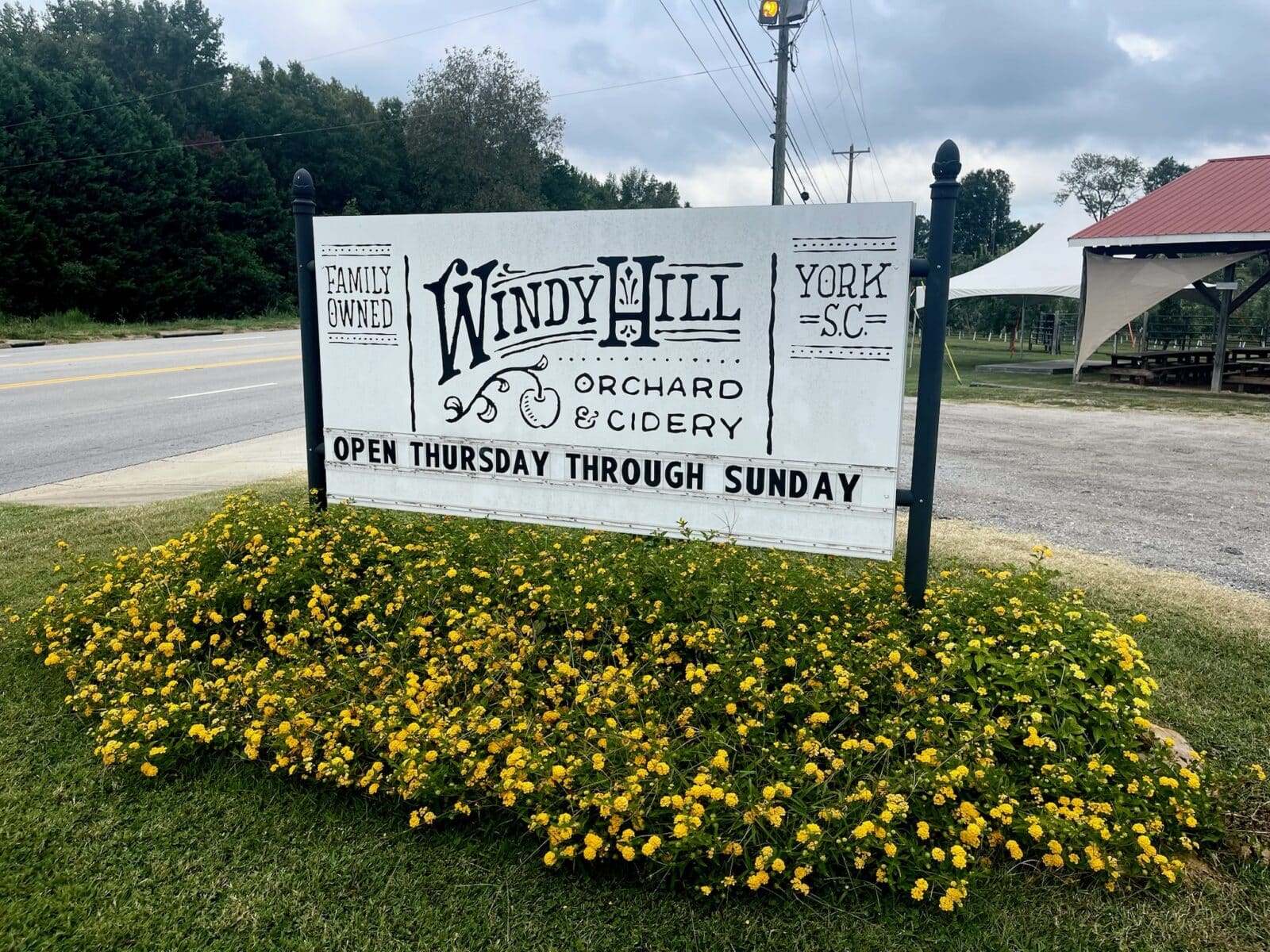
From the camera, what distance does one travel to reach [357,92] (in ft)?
175

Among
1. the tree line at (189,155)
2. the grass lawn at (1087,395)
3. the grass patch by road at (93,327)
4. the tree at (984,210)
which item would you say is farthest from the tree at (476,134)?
the tree at (984,210)

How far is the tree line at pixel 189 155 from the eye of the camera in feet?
97.6

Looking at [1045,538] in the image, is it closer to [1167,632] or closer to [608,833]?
[1167,632]

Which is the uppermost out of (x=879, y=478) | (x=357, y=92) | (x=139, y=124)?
(x=357, y=92)

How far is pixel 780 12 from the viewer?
551 inches

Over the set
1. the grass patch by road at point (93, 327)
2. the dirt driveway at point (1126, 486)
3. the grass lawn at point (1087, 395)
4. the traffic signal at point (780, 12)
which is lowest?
the dirt driveway at point (1126, 486)

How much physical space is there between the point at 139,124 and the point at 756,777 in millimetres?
38199

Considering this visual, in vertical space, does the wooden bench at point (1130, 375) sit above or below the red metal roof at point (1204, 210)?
below

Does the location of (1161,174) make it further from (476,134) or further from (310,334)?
(310,334)

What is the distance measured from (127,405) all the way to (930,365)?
1102 cm

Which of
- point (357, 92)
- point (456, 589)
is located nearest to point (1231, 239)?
point (456, 589)

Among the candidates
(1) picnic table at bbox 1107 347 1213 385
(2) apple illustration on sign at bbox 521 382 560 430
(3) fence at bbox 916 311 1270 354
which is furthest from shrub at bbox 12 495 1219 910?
(3) fence at bbox 916 311 1270 354

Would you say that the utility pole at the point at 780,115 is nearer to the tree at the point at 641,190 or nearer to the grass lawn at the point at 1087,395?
the grass lawn at the point at 1087,395

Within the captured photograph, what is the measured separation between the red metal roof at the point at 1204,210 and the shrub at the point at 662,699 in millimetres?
15759
